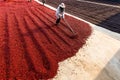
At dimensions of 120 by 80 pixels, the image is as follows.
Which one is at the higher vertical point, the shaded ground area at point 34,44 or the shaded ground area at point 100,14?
the shaded ground area at point 34,44

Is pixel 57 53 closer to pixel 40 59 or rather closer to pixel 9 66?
pixel 40 59

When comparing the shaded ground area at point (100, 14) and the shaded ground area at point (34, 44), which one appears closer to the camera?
the shaded ground area at point (34, 44)

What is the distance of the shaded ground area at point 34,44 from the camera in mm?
8922

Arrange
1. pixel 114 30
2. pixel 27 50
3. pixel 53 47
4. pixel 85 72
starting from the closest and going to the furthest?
pixel 85 72, pixel 27 50, pixel 53 47, pixel 114 30

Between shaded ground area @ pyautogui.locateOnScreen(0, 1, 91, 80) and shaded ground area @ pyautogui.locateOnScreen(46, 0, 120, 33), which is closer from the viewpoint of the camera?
shaded ground area @ pyautogui.locateOnScreen(0, 1, 91, 80)

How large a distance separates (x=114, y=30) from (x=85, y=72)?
6.45 m

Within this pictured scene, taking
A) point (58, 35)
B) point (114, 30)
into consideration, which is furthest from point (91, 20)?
point (58, 35)

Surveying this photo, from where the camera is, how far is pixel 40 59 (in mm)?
9844

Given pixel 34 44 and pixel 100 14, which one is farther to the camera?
pixel 100 14

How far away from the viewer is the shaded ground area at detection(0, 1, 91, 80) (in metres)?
8.92

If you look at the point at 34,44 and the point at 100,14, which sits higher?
the point at 34,44

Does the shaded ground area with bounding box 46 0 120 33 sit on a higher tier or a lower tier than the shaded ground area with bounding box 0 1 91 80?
lower

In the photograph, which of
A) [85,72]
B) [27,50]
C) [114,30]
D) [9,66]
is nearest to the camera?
[9,66]

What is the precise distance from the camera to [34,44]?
1112cm
